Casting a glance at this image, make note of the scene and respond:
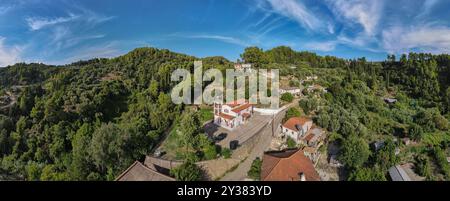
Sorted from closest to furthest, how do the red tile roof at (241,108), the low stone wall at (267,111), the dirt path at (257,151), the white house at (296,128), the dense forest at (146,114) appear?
the dirt path at (257,151) → the dense forest at (146,114) → the white house at (296,128) → the red tile roof at (241,108) → the low stone wall at (267,111)

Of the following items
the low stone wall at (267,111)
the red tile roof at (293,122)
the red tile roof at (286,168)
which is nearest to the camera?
the red tile roof at (286,168)

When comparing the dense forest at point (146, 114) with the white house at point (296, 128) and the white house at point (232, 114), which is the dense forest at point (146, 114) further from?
the white house at point (232, 114)

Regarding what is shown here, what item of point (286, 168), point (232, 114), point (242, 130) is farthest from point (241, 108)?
point (286, 168)

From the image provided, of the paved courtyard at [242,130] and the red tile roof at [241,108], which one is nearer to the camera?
the paved courtyard at [242,130]

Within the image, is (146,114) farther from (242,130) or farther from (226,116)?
(242,130)

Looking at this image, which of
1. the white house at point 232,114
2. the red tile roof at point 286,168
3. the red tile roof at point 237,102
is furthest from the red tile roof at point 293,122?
the red tile roof at point 286,168

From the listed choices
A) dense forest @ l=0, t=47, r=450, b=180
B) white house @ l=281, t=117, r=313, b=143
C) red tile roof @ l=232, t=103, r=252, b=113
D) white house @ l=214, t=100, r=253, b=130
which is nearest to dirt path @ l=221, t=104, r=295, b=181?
white house @ l=281, t=117, r=313, b=143

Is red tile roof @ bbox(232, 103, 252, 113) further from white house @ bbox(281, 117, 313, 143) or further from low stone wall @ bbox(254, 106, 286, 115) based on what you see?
white house @ bbox(281, 117, 313, 143)
